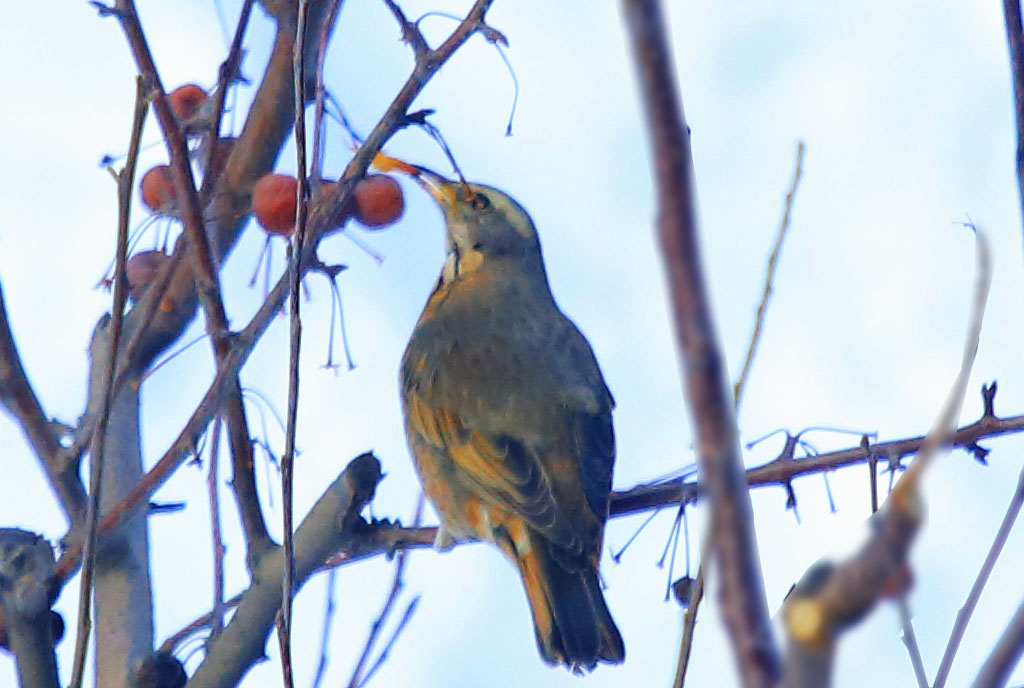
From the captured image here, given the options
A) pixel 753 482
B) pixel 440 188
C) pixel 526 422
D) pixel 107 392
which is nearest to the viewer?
pixel 107 392

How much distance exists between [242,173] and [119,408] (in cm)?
65

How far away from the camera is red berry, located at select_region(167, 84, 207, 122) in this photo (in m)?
3.38

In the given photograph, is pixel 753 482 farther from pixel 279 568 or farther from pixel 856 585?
pixel 856 585

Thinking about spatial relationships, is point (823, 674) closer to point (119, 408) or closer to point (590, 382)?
point (119, 408)

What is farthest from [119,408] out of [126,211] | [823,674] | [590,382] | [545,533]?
[823,674]

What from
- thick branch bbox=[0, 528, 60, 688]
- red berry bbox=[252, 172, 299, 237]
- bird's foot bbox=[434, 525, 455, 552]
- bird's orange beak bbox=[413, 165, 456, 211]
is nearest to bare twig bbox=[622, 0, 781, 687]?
Result: thick branch bbox=[0, 528, 60, 688]

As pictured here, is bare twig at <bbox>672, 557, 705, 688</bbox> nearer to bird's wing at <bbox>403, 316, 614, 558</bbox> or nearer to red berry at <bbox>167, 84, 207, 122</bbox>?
bird's wing at <bbox>403, 316, 614, 558</bbox>

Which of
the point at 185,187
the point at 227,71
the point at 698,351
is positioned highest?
the point at 227,71

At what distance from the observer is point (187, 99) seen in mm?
3438

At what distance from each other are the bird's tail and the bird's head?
157 centimetres

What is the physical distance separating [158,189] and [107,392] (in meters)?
1.39

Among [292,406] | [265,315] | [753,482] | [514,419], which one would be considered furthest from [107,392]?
[514,419]

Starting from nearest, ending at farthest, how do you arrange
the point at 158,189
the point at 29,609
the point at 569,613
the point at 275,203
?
the point at 29,609 → the point at 275,203 → the point at 158,189 → the point at 569,613

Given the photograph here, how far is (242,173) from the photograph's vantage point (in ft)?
10.8
